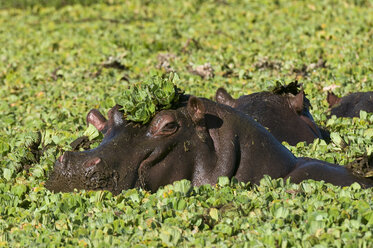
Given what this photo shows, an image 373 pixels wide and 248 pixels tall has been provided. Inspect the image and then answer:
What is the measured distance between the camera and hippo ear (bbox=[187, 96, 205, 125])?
16.1 ft

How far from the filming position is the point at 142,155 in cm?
482

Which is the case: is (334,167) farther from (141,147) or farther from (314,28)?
(314,28)

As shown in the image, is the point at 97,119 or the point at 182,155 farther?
the point at 97,119

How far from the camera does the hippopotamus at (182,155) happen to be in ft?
15.5

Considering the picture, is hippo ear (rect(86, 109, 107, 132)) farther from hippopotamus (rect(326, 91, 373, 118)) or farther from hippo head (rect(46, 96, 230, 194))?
hippopotamus (rect(326, 91, 373, 118))

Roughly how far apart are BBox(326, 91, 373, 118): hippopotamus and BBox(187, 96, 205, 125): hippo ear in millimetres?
2937

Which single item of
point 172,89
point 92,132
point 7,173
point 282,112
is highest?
point 172,89

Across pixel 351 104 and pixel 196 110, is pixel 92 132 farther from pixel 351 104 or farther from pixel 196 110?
pixel 351 104

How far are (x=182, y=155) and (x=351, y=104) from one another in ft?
10.8

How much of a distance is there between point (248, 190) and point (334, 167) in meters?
0.79

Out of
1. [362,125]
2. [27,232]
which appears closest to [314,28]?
[362,125]

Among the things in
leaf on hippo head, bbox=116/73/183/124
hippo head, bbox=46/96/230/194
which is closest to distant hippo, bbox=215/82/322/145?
hippo head, bbox=46/96/230/194

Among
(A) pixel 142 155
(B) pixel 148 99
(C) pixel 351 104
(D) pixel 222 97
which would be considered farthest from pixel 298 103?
(A) pixel 142 155

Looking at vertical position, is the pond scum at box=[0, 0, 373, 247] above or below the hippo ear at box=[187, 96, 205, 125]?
below
